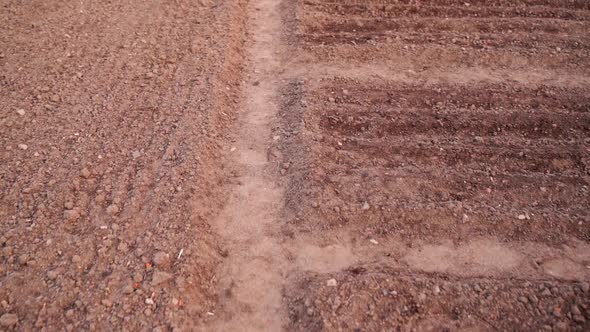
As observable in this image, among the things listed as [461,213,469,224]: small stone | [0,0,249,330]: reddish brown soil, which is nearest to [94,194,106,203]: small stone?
[0,0,249,330]: reddish brown soil

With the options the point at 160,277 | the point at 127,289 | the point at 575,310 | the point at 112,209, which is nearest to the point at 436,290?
the point at 575,310

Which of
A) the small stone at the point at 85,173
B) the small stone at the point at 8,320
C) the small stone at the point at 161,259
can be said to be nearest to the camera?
the small stone at the point at 8,320

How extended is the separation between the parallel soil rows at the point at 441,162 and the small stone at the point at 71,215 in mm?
2047

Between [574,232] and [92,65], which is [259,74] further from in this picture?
[574,232]

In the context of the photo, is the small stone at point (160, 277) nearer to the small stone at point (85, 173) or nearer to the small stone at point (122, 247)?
the small stone at point (122, 247)

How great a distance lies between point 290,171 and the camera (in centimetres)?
511

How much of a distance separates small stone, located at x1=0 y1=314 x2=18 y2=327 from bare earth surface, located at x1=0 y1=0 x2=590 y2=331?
4 cm

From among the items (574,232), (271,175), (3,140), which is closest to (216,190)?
(271,175)

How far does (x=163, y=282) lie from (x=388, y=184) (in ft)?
8.16

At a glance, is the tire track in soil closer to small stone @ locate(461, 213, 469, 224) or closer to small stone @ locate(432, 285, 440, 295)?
small stone @ locate(432, 285, 440, 295)

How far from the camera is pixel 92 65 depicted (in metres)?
6.31

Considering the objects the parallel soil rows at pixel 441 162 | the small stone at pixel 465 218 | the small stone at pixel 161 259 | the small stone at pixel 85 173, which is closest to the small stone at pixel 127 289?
the small stone at pixel 161 259

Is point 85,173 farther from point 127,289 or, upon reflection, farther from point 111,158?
point 127,289

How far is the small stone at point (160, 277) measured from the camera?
151 inches
